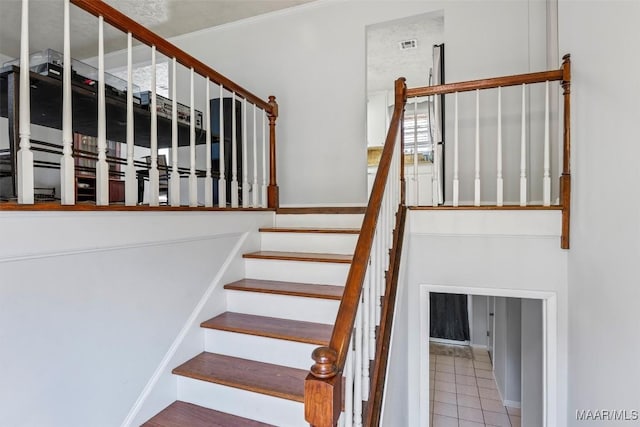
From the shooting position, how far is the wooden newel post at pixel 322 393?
83 centimetres

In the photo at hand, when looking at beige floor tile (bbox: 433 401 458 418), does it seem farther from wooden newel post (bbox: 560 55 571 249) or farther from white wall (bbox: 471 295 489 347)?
wooden newel post (bbox: 560 55 571 249)

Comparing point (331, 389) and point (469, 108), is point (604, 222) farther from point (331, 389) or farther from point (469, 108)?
point (469, 108)

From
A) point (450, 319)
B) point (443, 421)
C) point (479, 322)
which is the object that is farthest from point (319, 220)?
point (479, 322)

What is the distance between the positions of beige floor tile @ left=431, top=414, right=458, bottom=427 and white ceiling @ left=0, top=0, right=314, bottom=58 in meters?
4.91

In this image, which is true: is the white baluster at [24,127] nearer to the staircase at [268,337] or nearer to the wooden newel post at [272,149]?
the staircase at [268,337]

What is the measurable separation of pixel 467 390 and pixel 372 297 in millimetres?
4030

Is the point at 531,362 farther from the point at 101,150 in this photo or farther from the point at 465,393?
the point at 101,150

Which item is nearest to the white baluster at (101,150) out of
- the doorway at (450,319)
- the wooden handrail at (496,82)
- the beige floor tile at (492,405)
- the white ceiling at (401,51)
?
the wooden handrail at (496,82)

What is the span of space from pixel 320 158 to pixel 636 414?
10.3 feet

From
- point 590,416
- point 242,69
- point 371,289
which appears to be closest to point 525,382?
point 590,416

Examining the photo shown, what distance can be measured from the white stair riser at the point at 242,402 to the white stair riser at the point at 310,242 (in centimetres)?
109

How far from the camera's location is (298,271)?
2.27 m

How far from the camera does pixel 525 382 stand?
339 centimetres

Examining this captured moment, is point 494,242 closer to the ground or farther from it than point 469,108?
closer to the ground
